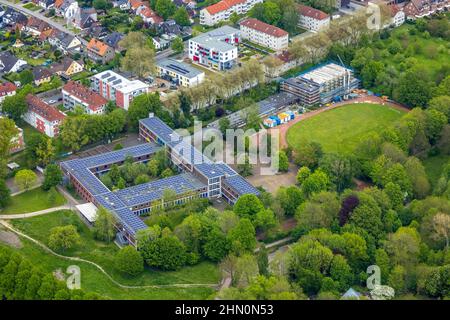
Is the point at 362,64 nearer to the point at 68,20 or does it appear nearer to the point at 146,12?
the point at 146,12

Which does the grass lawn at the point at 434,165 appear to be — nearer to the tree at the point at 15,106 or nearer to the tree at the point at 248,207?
the tree at the point at 248,207

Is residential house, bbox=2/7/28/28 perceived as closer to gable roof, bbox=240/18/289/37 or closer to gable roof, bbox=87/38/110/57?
gable roof, bbox=87/38/110/57

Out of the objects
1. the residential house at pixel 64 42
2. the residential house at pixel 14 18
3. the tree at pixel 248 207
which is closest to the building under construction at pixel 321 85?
the tree at pixel 248 207

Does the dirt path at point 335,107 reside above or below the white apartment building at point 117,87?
below

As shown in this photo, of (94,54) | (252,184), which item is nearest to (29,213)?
(252,184)

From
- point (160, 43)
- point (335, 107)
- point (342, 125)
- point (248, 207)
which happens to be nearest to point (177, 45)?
point (160, 43)

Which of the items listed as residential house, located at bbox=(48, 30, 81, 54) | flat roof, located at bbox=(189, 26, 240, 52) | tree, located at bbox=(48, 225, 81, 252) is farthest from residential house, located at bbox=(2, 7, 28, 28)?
tree, located at bbox=(48, 225, 81, 252)
